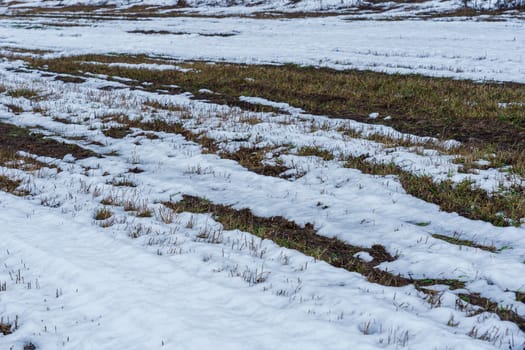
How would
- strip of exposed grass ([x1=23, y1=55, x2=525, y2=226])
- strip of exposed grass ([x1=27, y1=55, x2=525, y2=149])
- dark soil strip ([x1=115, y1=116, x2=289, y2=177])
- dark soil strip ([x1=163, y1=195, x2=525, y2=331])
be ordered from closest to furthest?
dark soil strip ([x1=163, y1=195, x2=525, y2=331]) → strip of exposed grass ([x1=23, y1=55, x2=525, y2=226]) → dark soil strip ([x1=115, y1=116, x2=289, y2=177]) → strip of exposed grass ([x1=27, y1=55, x2=525, y2=149])

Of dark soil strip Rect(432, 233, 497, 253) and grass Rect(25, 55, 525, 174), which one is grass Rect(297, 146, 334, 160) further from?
dark soil strip Rect(432, 233, 497, 253)

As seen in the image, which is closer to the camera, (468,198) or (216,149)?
(468,198)

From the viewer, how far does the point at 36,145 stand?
12453 mm

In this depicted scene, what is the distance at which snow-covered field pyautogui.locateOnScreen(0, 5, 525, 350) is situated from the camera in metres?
4.77

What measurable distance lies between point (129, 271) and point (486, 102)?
13.6 m

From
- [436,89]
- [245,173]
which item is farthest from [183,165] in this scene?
[436,89]

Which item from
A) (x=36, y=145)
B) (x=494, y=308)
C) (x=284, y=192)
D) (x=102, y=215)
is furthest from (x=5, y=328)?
(x=36, y=145)

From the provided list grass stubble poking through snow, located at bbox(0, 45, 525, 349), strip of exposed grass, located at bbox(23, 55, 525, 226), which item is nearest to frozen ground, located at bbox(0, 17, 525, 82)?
strip of exposed grass, located at bbox(23, 55, 525, 226)

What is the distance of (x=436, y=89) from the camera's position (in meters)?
18.4

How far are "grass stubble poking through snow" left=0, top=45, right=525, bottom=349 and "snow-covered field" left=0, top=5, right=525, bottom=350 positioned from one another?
0.13 ft

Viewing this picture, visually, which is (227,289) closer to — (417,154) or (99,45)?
(417,154)

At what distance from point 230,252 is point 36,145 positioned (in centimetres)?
806

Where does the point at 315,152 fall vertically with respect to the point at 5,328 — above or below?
above

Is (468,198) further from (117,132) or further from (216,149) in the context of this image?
(117,132)
